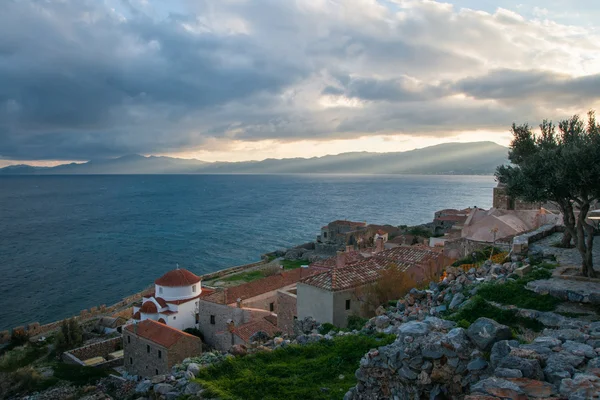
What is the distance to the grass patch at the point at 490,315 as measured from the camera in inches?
327

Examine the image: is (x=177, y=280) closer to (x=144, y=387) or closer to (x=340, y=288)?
(x=340, y=288)

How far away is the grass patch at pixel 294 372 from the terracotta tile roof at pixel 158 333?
479 inches

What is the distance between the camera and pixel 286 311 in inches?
794

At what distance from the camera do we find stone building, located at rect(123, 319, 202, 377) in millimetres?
20828

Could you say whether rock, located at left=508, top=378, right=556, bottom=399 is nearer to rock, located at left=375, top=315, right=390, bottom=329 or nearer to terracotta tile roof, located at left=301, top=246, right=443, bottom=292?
rock, located at left=375, top=315, right=390, bottom=329

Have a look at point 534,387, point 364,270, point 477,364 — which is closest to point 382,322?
point 477,364

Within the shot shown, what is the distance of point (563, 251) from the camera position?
13344 millimetres

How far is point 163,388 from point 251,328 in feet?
40.5

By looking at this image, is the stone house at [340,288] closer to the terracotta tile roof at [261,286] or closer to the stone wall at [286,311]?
the stone wall at [286,311]

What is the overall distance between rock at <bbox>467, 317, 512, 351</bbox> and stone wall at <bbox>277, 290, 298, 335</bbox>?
13913mm

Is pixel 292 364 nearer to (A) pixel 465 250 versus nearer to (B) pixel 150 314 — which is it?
(A) pixel 465 250

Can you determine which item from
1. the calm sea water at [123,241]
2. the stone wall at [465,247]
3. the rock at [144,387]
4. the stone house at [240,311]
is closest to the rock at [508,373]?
the rock at [144,387]

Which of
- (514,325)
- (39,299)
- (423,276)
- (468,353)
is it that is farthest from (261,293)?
(39,299)

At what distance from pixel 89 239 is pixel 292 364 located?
74.2 meters
